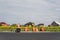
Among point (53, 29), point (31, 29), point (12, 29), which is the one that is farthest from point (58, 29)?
point (12, 29)

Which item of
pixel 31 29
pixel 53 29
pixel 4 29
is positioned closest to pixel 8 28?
pixel 4 29

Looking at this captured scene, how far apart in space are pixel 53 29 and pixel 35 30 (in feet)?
17.9

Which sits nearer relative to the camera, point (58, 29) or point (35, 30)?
point (35, 30)

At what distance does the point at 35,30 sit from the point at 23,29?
3912 mm

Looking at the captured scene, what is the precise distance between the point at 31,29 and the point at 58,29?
282 inches

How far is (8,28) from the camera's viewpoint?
68875 mm

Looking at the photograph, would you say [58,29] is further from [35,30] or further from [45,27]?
[35,30]

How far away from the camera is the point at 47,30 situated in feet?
220

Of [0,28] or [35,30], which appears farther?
[0,28]

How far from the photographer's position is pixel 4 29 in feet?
222

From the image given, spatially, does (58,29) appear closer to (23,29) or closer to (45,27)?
(45,27)

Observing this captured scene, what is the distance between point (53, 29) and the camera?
68.2 metres

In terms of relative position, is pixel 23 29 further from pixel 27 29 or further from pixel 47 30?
pixel 47 30

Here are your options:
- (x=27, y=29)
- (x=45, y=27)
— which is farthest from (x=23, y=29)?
(x=45, y=27)
